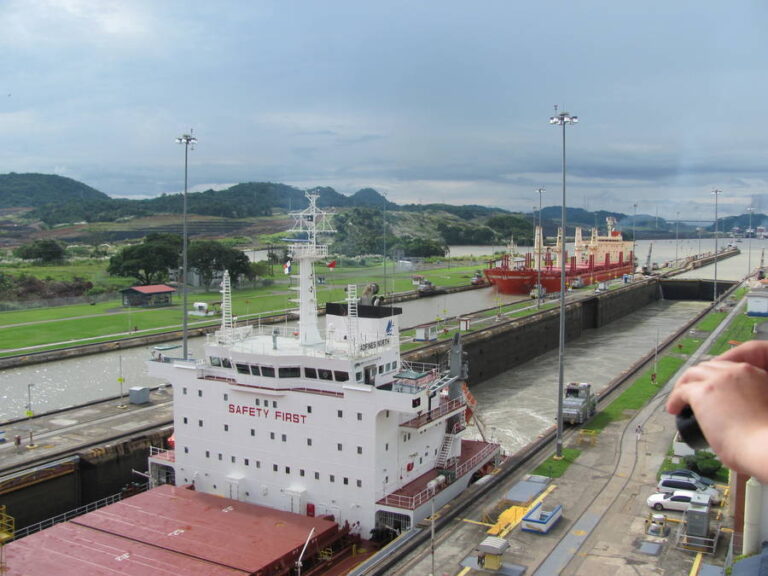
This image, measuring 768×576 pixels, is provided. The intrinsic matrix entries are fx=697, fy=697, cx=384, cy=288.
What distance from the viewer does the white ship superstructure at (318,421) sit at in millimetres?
20625

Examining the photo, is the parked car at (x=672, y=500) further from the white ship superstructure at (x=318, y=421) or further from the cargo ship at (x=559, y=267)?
the cargo ship at (x=559, y=267)

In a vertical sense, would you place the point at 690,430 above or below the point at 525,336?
above

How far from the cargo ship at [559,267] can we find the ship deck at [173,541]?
57.5 metres

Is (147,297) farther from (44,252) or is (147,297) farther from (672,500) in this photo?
(672,500)

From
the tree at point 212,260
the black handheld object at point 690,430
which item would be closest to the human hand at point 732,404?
the black handheld object at point 690,430

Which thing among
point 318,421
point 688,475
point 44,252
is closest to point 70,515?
point 318,421

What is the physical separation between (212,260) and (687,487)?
7541cm

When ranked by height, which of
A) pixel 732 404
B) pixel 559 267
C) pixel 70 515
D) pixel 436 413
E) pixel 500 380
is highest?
pixel 732 404

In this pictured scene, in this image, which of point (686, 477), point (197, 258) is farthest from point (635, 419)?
point (197, 258)

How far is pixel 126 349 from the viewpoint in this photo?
55.6 meters

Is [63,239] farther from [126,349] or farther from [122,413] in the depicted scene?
[122,413]

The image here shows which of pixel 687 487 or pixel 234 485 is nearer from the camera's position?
pixel 687 487

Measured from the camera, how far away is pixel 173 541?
1852cm

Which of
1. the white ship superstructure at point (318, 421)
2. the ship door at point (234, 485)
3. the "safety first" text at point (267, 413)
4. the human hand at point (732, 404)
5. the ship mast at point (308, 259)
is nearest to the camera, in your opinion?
the human hand at point (732, 404)
